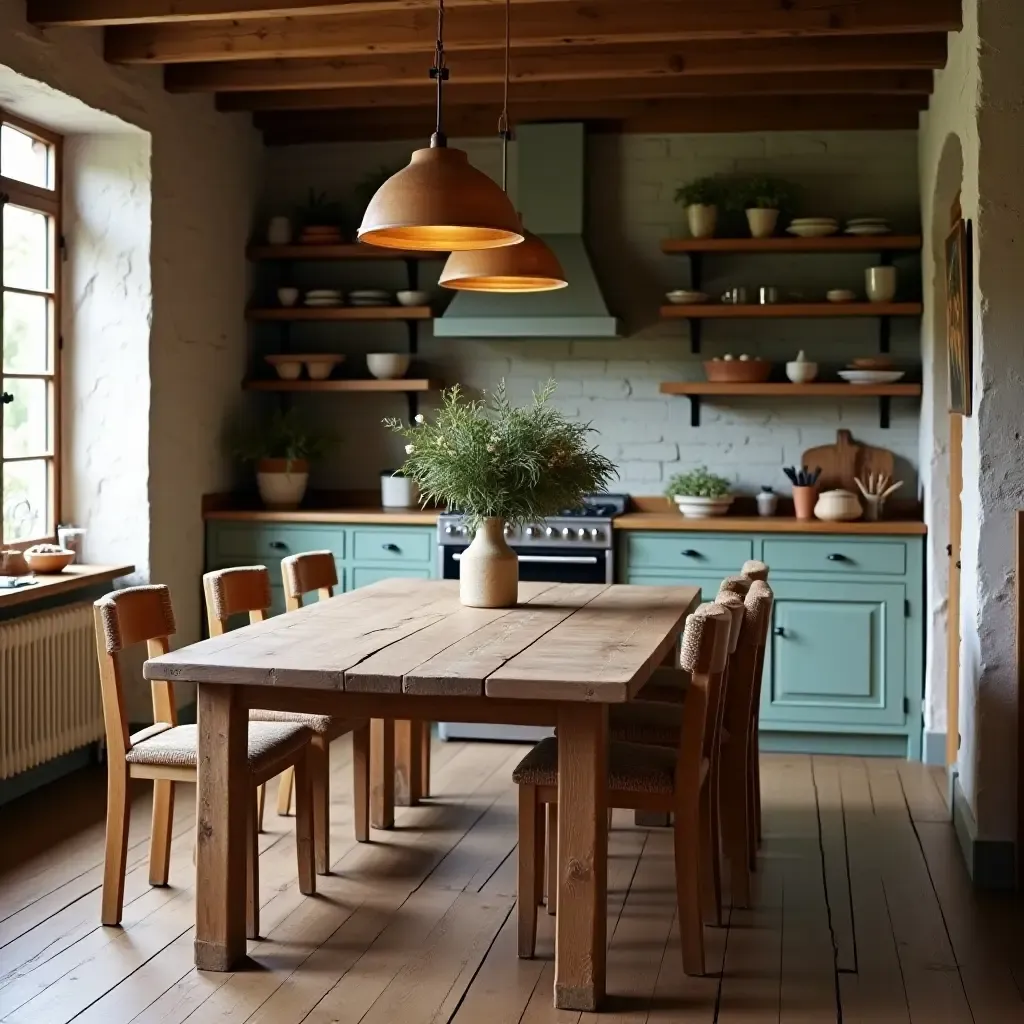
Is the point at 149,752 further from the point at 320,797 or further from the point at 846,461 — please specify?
the point at 846,461

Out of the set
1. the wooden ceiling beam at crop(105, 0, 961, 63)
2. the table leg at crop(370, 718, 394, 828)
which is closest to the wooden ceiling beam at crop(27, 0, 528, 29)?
Answer: the wooden ceiling beam at crop(105, 0, 961, 63)

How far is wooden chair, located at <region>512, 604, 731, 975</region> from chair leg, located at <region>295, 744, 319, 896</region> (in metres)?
0.71

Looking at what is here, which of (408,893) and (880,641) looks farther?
(880,641)

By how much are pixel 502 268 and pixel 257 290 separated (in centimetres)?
303

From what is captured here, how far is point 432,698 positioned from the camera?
10.6 ft

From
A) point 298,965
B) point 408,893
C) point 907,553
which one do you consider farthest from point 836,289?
point 298,965

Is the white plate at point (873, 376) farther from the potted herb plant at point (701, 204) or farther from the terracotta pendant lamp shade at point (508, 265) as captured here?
the terracotta pendant lamp shade at point (508, 265)

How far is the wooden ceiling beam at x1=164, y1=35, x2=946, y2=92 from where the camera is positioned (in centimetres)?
500

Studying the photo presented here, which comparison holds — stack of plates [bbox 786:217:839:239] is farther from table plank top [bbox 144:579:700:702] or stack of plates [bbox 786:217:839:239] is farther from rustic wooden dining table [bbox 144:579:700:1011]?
rustic wooden dining table [bbox 144:579:700:1011]

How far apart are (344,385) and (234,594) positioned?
7.64 feet

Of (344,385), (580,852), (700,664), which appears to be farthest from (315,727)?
(344,385)

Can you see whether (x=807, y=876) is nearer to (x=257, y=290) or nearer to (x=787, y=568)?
(x=787, y=568)

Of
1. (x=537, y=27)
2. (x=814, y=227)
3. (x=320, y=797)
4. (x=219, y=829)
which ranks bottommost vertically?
(x=320, y=797)

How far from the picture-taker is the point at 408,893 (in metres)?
3.95
